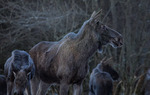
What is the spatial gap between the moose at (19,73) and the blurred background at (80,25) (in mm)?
5241

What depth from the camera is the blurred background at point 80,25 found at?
12.2 metres

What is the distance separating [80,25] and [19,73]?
7638 millimetres

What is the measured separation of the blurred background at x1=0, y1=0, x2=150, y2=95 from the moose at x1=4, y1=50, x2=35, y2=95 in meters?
5.24

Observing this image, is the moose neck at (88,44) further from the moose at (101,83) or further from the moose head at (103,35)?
the moose at (101,83)

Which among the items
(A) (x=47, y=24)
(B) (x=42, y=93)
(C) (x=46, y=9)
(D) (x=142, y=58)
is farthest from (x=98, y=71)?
(D) (x=142, y=58)

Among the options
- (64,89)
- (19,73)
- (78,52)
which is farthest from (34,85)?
(78,52)

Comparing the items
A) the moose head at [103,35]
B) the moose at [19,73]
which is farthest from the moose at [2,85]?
the moose head at [103,35]

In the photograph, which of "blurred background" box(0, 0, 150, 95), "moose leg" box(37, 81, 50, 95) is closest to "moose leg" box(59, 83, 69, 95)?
"moose leg" box(37, 81, 50, 95)

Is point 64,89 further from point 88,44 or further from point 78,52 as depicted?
point 88,44

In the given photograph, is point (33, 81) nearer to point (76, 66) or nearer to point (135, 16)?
point (76, 66)

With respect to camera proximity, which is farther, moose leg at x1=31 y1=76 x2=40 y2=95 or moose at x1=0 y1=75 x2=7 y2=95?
moose at x1=0 y1=75 x2=7 y2=95

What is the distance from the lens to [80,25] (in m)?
13.0

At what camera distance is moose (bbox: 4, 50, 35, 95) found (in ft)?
18.0

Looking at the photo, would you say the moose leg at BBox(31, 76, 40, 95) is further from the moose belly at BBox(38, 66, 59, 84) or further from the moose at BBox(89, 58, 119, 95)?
→ the moose at BBox(89, 58, 119, 95)
